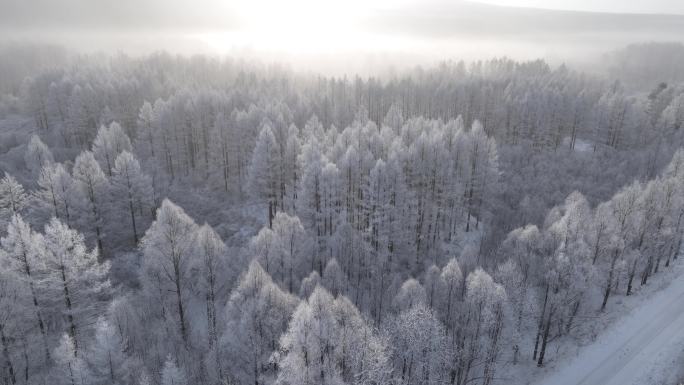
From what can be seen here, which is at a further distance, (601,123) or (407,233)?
(601,123)

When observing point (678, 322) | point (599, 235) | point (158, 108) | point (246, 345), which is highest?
point (158, 108)

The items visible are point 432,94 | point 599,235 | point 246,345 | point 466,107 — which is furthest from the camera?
point 432,94

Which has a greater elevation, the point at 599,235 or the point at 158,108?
the point at 158,108

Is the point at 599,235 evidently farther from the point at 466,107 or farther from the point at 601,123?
the point at 466,107

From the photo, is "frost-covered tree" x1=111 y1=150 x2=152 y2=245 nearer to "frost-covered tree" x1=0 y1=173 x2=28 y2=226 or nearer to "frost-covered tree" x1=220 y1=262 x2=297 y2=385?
"frost-covered tree" x1=0 y1=173 x2=28 y2=226

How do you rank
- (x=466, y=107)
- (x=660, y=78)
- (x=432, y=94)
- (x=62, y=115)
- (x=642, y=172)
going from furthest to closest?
(x=660, y=78)
(x=432, y=94)
(x=466, y=107)
(x=62, y=115)
(x=642, y=172)

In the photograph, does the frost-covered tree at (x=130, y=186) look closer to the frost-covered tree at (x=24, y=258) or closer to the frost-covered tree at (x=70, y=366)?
the frost-covered tree at (x=24, y=258)

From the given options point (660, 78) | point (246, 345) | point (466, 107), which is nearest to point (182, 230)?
point (246, 345)

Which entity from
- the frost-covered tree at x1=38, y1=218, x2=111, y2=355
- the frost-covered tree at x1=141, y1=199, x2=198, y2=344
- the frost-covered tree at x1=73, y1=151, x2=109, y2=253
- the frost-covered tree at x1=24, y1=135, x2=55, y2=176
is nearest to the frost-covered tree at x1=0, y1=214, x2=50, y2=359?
the frost-covered tree at x1=38, y1=218, x2=111, y2=355

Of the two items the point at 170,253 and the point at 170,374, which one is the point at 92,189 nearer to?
the point at 170,253
